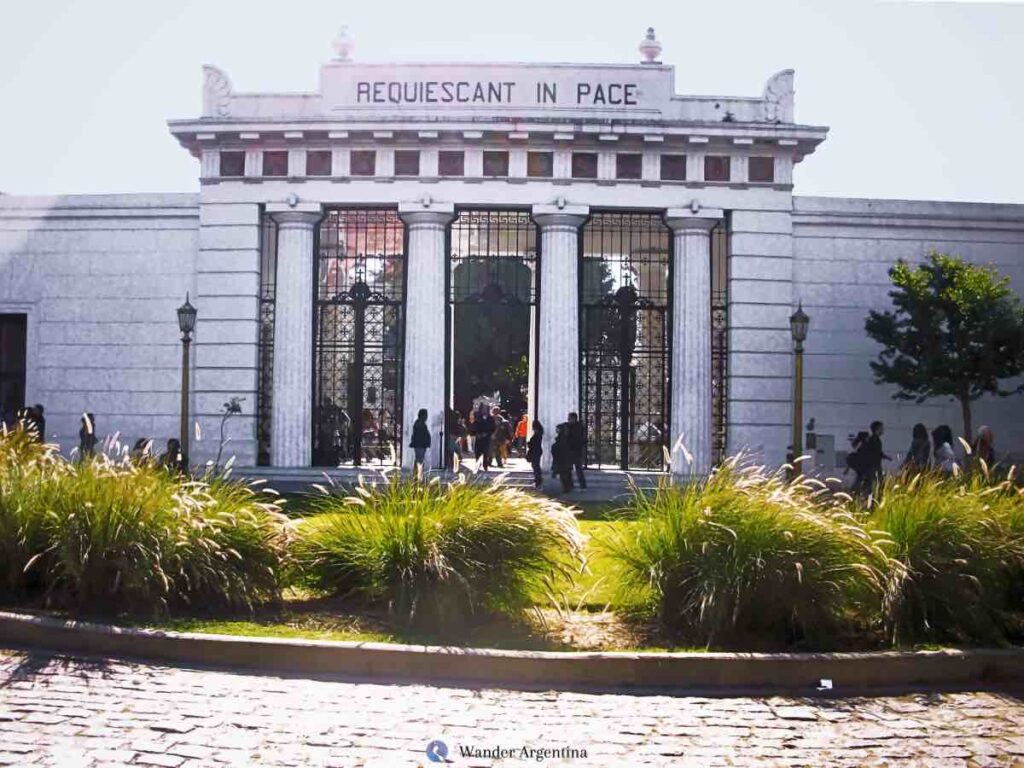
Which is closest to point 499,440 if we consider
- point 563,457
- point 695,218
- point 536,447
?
point 536,447

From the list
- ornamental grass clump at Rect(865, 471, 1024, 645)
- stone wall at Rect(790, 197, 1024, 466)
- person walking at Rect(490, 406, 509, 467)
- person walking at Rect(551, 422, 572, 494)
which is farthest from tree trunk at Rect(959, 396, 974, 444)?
ornamental grass clump at Rect(865, 471, 1024, 645)

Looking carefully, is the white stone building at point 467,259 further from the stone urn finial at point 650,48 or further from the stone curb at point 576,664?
the stone curb at point 576,664

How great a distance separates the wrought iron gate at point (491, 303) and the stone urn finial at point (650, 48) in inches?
176

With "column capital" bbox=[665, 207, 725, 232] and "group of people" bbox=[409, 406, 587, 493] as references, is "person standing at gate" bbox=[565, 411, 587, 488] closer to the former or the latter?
"group of people" bbox=[409, 406, 587, 493]

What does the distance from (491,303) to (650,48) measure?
681cm

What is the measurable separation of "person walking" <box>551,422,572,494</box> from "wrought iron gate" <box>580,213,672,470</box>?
303 centimetres

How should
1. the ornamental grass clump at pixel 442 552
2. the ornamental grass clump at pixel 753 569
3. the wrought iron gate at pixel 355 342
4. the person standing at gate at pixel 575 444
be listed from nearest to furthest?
the ornamental grass clump at pixel 753 569 < the ornamental grass clump at pixel 442 552 < the person standing at gate at pixel 575 444 < the wrought iron gate at pixel 355 342

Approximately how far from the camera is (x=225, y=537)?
8711 mm

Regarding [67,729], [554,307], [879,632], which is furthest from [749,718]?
[554,307]

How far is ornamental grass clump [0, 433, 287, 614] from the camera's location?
329 inches

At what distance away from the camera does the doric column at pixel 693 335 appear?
2289 cm

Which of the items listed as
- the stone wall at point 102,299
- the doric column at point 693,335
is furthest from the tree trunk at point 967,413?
the stone wall at point 102,299

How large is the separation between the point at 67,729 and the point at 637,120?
19.3m

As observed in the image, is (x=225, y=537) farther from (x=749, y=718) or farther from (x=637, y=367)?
(x=637, y=367)
